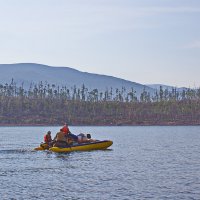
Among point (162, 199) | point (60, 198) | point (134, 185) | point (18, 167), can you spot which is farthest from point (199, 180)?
point (18, 167)

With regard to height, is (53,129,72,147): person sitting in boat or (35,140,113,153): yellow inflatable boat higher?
(53,129,72,147): person sitting in boat

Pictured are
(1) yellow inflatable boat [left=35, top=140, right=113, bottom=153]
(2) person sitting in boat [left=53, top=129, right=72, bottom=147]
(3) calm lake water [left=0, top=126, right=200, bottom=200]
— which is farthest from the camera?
(1) yellow inflatable boat [left=35, top=140, right=113, bottom=153]

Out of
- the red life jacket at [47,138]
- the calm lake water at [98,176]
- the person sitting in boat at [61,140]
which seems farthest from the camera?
the red life jacket at [47,138]

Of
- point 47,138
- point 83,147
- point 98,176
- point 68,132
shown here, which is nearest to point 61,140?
point 68,132

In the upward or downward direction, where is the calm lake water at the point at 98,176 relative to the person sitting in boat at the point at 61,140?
downward

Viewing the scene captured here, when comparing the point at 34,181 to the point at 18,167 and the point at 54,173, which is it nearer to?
the point at 54,173

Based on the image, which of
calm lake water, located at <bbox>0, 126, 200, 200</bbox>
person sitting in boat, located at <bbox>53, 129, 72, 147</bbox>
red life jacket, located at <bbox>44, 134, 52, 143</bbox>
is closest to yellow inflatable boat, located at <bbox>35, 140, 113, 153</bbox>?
person sitting in boat, located at <bbox>53, 129, 72, 147</bbox>

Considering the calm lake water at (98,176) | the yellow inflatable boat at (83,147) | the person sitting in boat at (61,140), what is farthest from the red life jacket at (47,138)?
the calm lake water at (98,176)

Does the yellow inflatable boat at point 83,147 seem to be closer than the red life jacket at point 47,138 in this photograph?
Yes

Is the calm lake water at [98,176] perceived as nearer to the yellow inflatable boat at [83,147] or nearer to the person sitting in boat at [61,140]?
the yellow inflatable boat at [83,147]

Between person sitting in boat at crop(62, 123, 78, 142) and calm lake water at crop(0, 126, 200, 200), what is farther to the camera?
person sitting in boat at crop(62, 123, 78, 142)

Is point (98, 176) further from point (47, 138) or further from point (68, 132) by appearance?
point (47, 138)

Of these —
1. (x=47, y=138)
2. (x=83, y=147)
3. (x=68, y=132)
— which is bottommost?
(x=83, y=147)

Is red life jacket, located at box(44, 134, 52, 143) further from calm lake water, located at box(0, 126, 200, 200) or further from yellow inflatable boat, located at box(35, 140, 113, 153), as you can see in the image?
calm lake water, located at box(0, 126, 200, 200)
